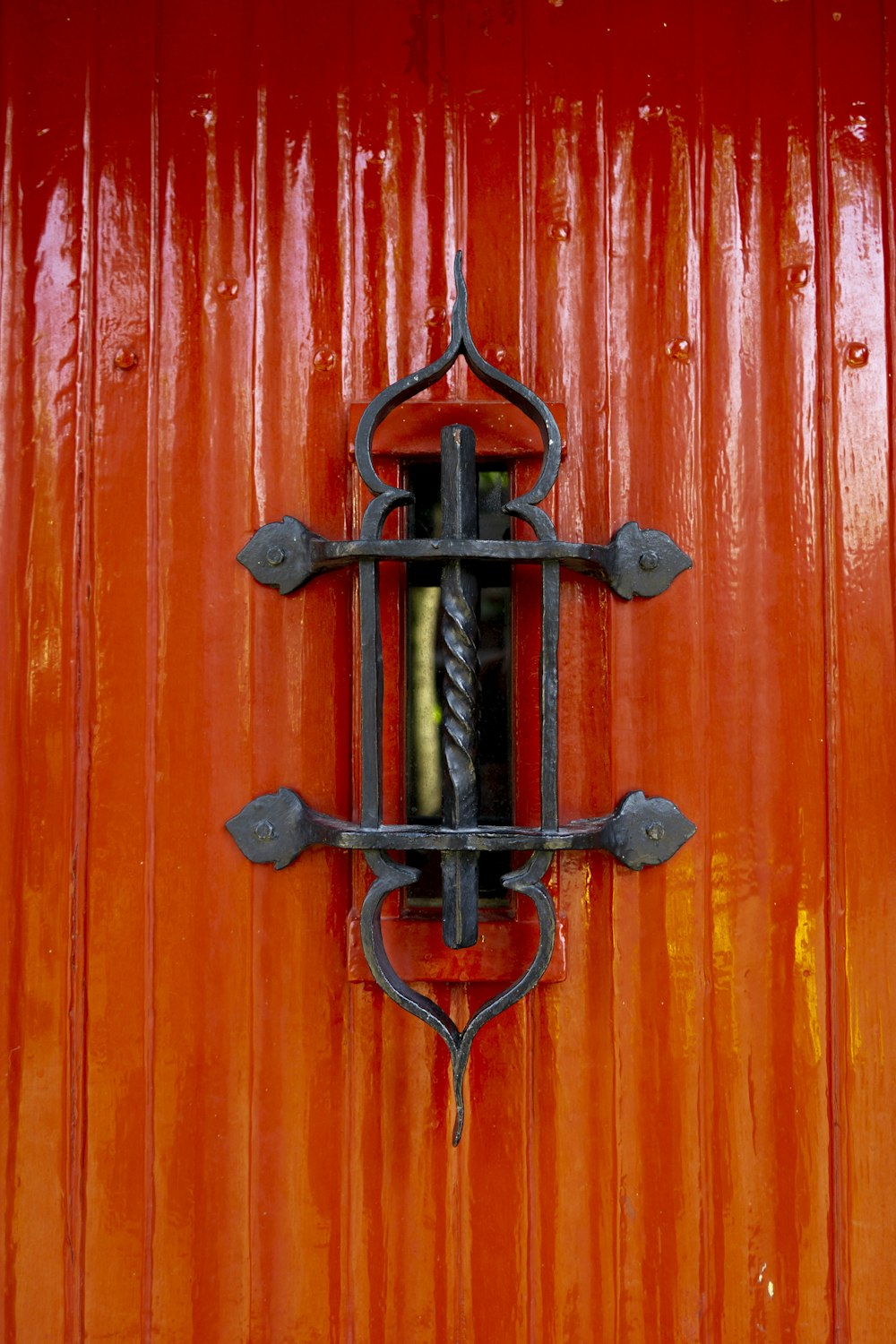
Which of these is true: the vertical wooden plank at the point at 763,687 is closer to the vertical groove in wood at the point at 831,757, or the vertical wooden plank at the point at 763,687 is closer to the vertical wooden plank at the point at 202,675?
the vertical groove in wood at the point at 831,757

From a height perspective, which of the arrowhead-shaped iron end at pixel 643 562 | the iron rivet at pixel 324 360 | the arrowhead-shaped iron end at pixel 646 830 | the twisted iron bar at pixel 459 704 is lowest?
the arrowhead-shaped iron end at pixel 646 830

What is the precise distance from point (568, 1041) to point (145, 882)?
17.5 inches

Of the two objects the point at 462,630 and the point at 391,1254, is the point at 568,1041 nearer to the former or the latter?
the point at 391,1254

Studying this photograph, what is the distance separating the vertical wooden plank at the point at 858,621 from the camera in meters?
0.80

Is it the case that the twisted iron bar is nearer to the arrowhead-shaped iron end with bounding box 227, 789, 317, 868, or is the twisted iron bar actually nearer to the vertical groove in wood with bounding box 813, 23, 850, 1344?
the arrowhead-shaped iron end with bounding box 227, 789, 317, 868

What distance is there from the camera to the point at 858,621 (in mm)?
819

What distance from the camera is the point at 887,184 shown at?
2.72 ft

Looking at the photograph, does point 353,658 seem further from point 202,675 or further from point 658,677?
point 658,677

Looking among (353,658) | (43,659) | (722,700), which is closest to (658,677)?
(722,700)

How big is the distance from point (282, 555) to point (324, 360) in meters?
0.20

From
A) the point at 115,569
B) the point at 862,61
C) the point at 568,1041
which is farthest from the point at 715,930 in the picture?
the point at 862,61

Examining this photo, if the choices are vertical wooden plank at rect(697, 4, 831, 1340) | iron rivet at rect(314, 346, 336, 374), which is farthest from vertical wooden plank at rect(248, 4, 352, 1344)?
vertical wooden plank at rect(697, 4, 831, 1340)

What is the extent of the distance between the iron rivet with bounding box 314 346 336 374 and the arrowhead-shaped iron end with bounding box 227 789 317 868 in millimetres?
420

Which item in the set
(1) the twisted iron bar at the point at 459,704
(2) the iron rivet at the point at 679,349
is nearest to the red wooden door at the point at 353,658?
(2) the iron rivet at the point at 679,349
